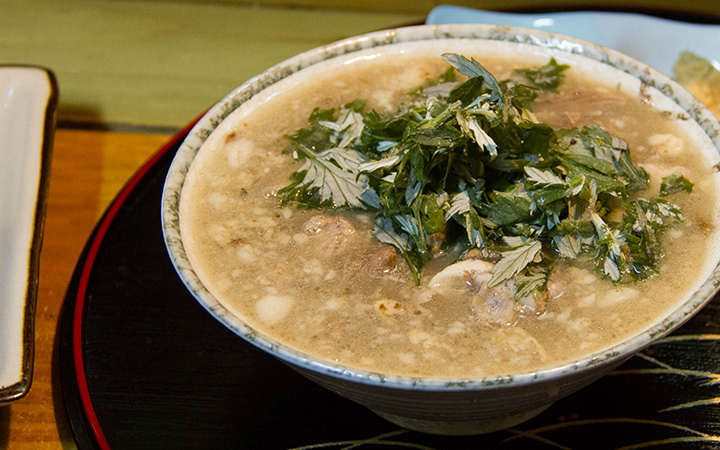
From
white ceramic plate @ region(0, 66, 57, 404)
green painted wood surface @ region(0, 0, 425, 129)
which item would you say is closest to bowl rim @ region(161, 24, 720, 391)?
white ceramic plate @ region(0, 66, 57, 404)

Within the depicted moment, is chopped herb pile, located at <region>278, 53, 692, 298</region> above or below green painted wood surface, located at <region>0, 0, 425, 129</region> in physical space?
above

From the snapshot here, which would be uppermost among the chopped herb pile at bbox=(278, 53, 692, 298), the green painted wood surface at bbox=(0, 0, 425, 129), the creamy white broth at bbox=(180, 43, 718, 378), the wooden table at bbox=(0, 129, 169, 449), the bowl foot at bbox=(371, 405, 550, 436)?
the chopped herb pile at bbox=(278, 53, 692, 298)

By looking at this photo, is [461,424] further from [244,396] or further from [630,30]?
[630,30]

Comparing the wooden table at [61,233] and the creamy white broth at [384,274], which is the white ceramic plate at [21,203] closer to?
the wooden table at [61,233]

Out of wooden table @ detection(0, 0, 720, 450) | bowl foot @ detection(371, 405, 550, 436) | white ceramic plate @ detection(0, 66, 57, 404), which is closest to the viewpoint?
bowl foot @ detection(371, 405, 550, 436)

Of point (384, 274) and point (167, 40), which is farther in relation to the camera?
point (167, 40)

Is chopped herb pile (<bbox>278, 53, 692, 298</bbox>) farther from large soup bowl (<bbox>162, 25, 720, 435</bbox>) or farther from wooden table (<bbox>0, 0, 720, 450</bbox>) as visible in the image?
wooden table (<bbox>0, 0, 720, 450</bbox>)

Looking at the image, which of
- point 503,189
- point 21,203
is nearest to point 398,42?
point 503,189
